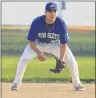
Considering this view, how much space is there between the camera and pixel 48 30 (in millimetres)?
7547

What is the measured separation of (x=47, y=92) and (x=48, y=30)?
960 millimetres

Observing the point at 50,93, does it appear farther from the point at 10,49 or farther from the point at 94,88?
the point at 10,49

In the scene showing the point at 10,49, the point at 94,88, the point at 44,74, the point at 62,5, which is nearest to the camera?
the point at 94,88

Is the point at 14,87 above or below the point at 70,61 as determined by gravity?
below

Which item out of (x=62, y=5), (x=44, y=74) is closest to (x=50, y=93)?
(x=44, y=74)

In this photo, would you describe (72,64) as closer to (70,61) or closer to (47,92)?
(70,61)

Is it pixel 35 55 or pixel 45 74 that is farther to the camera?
pixel 45 74

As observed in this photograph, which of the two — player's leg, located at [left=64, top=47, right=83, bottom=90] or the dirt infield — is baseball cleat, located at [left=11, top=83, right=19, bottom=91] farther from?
player's leg, located at [left=64, top=47, right=83, bottom=90]

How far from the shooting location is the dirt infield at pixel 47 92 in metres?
7.21

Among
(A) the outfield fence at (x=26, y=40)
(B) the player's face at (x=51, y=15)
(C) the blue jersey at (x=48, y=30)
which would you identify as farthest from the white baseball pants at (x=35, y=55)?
(A) the outfield fence at (x=26, y=40)

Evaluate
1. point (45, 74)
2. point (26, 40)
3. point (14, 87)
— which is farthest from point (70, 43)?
point (14, 87)

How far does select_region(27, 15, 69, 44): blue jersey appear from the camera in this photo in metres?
7.53

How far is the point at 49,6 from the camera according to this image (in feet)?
24.4

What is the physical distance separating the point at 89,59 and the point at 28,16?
7.94ft
